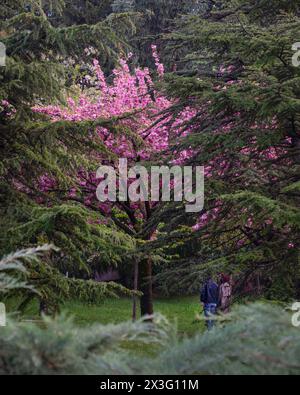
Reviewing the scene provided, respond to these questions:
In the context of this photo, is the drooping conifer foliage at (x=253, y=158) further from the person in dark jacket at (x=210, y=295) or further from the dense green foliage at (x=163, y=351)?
the dense green foliage at (x=163, y=351)

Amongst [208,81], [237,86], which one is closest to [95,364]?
[237,86]

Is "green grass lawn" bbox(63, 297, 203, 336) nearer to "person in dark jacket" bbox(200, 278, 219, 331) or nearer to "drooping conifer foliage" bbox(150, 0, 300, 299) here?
"person in dark jacket" bbox(200, 278, 219, 331)

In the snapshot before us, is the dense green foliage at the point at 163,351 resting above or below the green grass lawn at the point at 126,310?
above

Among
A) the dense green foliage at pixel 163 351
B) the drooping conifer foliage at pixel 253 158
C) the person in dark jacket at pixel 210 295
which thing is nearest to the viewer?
the dense green foliage at pixel 163 351

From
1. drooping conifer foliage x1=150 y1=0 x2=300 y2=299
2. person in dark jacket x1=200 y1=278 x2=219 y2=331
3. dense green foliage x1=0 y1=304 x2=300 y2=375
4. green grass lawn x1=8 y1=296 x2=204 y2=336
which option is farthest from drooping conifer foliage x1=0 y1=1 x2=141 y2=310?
green grass lawn x1=8 y1=296 x2=204 y2=336

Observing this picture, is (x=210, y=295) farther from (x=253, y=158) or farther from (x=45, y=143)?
(x=45, y=143)

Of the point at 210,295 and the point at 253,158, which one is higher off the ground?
the point at 253,158

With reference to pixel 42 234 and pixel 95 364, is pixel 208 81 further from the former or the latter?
pixel 95 364

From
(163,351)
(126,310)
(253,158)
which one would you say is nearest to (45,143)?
(253,158)

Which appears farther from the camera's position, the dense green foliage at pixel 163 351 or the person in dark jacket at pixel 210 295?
the person in dark jacket at pixel 210 295

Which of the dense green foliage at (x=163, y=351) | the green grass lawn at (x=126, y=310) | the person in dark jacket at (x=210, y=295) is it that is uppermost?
the dense green foliage at (x=163, y=351)

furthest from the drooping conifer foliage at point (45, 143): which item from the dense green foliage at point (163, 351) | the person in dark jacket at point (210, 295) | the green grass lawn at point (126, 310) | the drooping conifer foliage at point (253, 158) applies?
the green grass lawn at point (126, 310)

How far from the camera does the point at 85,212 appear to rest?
7234mm

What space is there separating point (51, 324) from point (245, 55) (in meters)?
6.42
